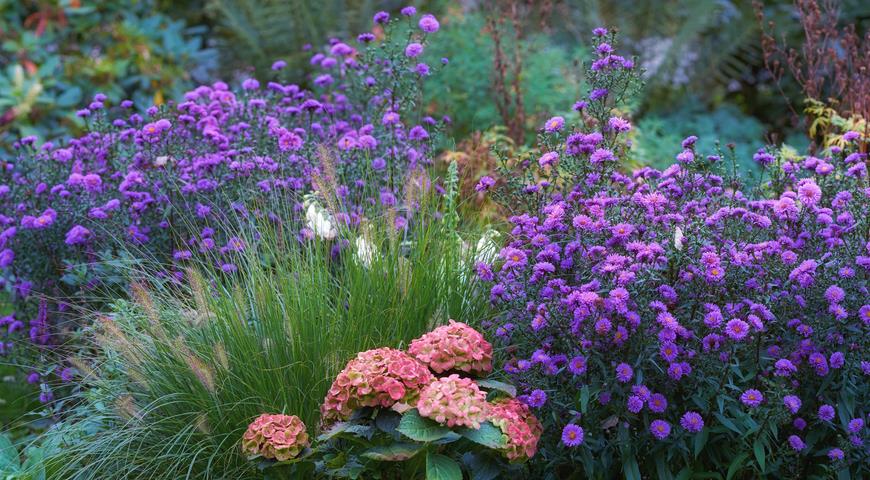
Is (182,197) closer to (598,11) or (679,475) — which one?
(679,475)

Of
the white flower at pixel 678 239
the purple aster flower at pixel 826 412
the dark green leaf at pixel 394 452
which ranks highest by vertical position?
the white flower at pixel 678 239

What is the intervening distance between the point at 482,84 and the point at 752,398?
4.46 meters

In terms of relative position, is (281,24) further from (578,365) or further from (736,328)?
(736,328)

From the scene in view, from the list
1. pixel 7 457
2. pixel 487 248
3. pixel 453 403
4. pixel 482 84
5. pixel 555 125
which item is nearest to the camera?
pixel 453 403

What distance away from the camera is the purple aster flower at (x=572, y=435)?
9.04 ft

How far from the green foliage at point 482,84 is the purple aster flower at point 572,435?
3.86 meters

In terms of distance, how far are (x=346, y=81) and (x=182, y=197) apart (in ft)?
5.80

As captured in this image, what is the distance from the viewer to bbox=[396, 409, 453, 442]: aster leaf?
2637 millimetres

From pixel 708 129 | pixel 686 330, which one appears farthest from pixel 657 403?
pixel 708 129

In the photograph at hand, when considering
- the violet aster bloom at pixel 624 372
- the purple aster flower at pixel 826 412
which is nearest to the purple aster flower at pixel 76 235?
the violet aster bloom at pixel 624 372

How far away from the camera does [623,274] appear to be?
2.74m

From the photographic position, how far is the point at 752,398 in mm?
2777

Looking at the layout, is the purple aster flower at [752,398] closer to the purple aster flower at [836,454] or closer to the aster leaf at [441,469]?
the purple aster flower at [836,454]

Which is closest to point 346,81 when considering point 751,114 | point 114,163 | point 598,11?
point 114,163
